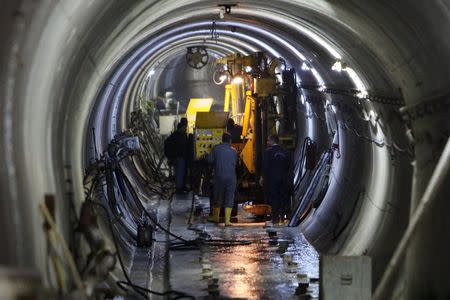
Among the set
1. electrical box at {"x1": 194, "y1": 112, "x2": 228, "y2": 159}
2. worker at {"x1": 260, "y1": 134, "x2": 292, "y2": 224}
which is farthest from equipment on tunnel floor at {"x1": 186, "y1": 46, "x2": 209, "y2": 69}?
worker at {"x1": 260, "y1": 134, "x2": 292, "y2": 224}

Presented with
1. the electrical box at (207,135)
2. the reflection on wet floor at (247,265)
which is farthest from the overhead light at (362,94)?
the electrical box at (207,135)

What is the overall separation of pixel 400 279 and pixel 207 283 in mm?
2383

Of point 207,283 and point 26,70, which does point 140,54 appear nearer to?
point 207,283

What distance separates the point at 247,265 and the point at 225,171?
12.5 ft

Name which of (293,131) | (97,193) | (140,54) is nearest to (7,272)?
(97,193)

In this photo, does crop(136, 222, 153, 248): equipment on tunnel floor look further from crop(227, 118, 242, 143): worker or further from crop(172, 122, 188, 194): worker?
crop(172, 122, 188, 194): worker

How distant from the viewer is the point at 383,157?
40.0ft

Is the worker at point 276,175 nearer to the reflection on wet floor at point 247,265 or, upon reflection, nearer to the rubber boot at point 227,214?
the reflection on wet floor at point 247,265

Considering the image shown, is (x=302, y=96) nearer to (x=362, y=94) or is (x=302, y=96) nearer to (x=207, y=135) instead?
(x=207, y=135)

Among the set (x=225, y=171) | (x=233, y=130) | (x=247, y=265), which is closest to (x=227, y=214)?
(x=225, y=171)

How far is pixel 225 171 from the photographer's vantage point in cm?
1602

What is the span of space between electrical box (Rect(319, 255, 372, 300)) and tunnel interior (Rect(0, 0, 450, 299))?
26.4 inches

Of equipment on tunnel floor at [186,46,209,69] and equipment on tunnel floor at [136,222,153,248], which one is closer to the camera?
equipment on tunnel floor at [136,222,153,248]

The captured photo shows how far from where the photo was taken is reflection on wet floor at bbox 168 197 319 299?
414 inches
